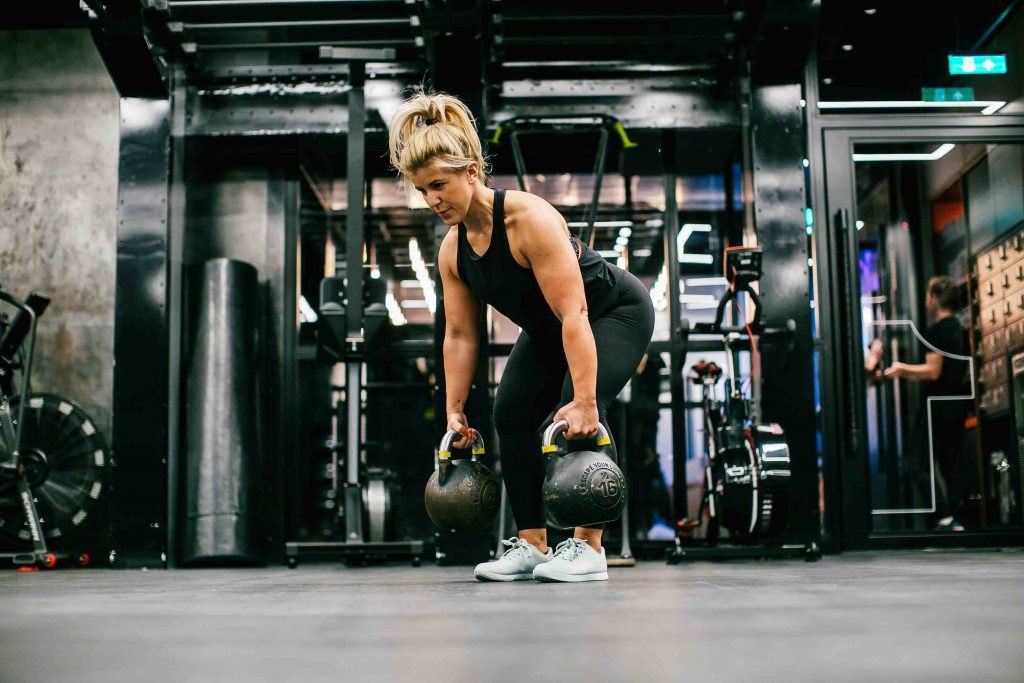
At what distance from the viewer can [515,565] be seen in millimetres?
3059

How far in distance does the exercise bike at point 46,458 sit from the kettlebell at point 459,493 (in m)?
2.59

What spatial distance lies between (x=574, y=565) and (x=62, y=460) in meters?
2.96

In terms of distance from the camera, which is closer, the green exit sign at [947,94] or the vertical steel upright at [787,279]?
the vertical steel upright at [787,279]

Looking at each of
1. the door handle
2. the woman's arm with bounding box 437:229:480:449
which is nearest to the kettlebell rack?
the woman's arm with bounding box 437:229:480:449

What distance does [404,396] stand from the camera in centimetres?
540

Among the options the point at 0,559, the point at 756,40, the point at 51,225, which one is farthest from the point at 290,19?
the point at 0,559

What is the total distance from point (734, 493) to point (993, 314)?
1980 mm

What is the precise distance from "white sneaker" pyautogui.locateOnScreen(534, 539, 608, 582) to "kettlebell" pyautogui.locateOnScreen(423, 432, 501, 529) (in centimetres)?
23

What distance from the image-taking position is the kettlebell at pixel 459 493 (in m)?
2.82

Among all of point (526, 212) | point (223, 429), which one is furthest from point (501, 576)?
point (223, 429)

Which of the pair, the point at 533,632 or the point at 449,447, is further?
the point at 449,447

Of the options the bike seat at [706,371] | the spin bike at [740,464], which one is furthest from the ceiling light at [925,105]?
the bike seat at [706,371]

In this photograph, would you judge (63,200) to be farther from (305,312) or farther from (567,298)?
(567,298)

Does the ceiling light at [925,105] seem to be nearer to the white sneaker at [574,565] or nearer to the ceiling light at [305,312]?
the ceiling light at [305,312]
